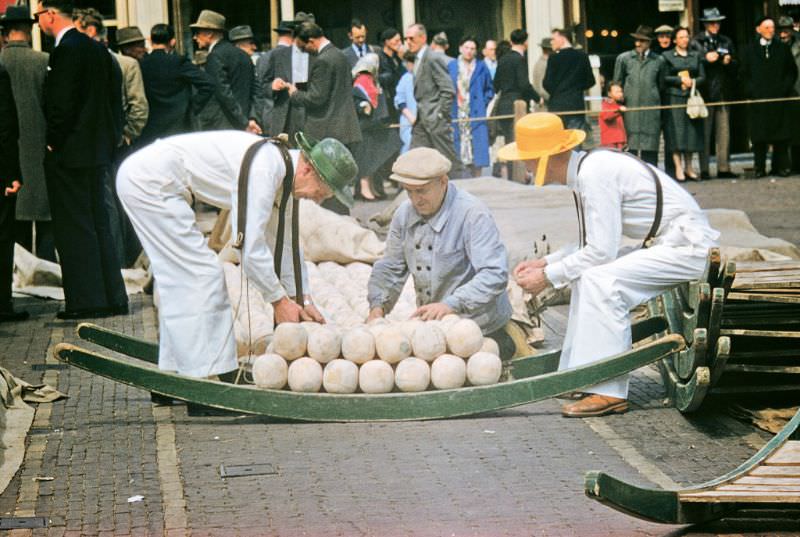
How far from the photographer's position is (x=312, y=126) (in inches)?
655

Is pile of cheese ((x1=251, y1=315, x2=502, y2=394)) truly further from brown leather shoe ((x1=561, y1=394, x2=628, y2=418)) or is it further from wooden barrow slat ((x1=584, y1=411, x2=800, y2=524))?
wooden barrow slat ((x1=584, y1=411, x2=800, y2=524))

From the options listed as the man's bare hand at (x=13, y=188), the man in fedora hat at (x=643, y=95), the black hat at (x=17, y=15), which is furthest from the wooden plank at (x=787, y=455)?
the man in fedora hat at (x=643, y=95)

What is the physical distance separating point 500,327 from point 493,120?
40.0ft

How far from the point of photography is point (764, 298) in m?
7.69

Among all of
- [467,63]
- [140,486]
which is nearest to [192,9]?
[467,63]

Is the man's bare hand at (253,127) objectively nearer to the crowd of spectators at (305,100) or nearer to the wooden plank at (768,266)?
the crowd of spectators at (305,100)

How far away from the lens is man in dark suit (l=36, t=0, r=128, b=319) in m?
11.7

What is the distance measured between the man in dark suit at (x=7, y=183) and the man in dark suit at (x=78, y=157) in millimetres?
320

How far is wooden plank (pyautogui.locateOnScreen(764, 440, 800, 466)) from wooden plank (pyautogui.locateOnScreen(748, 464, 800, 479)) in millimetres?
40

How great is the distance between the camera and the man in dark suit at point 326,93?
16.5 metres

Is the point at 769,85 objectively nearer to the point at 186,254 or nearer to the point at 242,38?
the point at 242,38

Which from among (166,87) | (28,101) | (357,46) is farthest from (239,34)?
(28,101)

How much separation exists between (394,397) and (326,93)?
357 inches

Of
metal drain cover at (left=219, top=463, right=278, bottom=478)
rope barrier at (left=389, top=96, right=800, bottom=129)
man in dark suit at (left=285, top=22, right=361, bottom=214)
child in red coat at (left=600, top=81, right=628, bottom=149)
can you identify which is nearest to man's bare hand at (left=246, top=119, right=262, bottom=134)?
man in dark suit at (left=285, top=22, right=361, bottom=214)
